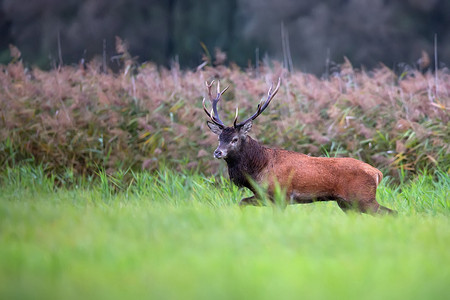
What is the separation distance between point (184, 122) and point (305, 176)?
351 cm

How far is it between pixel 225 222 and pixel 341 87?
644cm

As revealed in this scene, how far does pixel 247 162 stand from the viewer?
267 inches

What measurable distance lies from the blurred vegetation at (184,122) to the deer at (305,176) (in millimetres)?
1983

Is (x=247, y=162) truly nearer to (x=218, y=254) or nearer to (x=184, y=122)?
(x=218, y=254)

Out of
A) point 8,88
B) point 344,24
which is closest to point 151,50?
point 344,24

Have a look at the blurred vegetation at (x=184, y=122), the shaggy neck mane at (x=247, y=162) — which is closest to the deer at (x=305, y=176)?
the shaggy neck mane at (x=247, y=162)

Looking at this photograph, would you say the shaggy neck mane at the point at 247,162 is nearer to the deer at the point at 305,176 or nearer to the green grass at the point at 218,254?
the deer at the point at 305,176

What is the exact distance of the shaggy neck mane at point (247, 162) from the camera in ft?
22.2

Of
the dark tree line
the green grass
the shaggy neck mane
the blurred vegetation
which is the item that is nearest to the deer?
the shaggy neck mane

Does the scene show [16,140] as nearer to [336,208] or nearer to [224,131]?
[224,131]

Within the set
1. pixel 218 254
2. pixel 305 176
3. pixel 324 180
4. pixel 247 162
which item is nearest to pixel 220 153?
pixel 247 162

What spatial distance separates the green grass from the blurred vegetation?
264 cm

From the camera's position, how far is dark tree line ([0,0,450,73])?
18766mm

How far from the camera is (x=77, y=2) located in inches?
756
